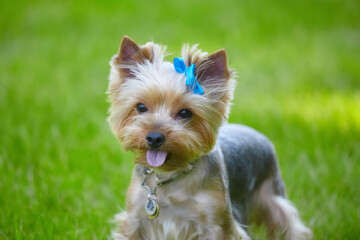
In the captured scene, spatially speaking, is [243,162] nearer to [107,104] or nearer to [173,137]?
[173,137]

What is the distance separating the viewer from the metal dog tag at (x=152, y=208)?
3.58 m

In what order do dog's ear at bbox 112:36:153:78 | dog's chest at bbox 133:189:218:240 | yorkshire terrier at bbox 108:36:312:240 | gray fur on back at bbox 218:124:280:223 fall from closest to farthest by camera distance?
yorkshire terrier at bbox 108:36:312:240, dog's chest at bbox 133:189:218:240, dog's ear at bbox 112:36:153:78, gray fur on back at bbox 218:124:280:223

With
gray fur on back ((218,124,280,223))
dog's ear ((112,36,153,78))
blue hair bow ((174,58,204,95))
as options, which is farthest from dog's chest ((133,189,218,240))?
dog's ear ((112,36,153,78))

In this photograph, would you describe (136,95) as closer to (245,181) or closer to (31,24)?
(245,181)

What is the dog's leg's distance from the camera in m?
4.44

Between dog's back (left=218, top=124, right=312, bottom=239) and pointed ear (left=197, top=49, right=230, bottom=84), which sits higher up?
pointed ear (left=197, top=49, right=230, bottom=84)

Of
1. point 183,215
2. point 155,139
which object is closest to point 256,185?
point 183,215

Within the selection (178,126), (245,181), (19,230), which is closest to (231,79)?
(178,126)

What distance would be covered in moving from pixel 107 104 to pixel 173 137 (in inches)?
181

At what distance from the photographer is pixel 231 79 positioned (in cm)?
369

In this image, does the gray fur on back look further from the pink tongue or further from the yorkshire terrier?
the pink tongue

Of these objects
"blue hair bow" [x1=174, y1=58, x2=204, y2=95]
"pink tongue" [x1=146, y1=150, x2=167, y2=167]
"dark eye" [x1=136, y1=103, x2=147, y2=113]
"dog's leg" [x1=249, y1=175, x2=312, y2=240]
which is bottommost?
"dog's leg" [x1=249, y1=175, x2=312, y2=240]

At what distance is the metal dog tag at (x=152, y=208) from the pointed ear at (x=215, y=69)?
1.06 m

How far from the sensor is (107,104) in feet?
25.5
